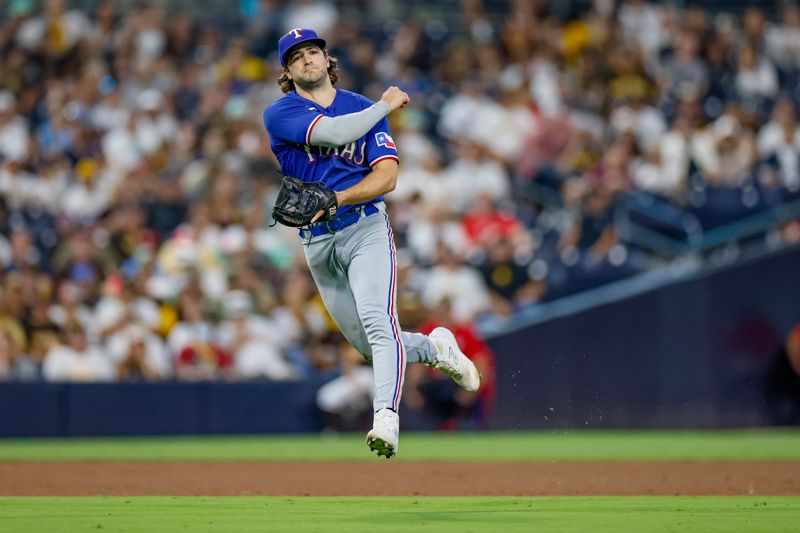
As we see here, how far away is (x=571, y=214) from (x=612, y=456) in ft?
13.5

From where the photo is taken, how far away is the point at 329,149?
279 inches

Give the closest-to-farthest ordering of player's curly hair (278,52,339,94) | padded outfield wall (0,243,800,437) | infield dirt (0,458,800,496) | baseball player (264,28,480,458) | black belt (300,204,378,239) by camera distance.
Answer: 1. baseball player (264,28,480,458)
2. black belt (300,204,378,239)
3. player's curly hair (278,52,339,94)
4. infield dirt (0,458,800,496)
5. padded outfield wall (0,243,800,437)

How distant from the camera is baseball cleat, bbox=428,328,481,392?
748 cm

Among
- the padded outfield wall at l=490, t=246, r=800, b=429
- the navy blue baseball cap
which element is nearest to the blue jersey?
the navy blue baseball cap

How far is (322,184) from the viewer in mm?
6910

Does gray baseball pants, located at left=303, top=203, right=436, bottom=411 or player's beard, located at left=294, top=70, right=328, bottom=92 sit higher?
player's beard, located at left=294, top=70, right=328, bottom=92


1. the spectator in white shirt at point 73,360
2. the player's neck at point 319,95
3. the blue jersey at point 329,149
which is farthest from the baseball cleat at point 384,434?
the spectator in white shirt at point 73,360

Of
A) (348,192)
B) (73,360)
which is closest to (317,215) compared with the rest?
(348,192)

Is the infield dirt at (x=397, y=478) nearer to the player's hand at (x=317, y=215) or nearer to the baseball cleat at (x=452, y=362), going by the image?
the baseball cleat at (x=452, y=362)

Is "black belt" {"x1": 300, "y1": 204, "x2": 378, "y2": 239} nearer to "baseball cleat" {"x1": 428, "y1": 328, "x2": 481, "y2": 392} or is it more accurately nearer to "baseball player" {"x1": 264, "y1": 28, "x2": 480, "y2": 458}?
"baseball player" {"x1": 264, "y1": 28, "x2": 480, "y2": 458}

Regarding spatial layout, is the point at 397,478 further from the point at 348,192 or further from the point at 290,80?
the point at 290,80

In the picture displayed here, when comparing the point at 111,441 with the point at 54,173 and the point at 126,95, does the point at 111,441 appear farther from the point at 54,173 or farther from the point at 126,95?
the point at 126,95
